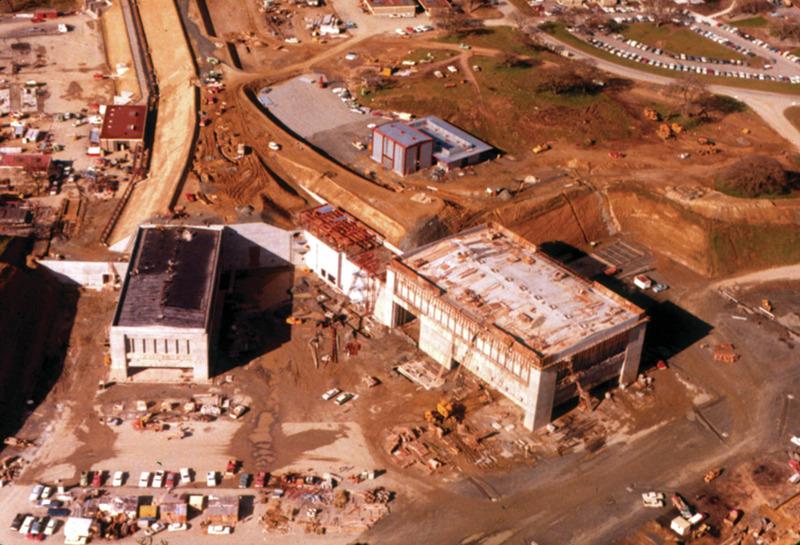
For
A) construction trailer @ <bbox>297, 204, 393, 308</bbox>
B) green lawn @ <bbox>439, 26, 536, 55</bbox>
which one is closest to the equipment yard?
construction trailer @ <bbox>297, 204, 393, 308</bbox>

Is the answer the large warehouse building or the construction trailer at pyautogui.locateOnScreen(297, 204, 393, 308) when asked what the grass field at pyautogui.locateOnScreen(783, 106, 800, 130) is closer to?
the construction trailer at pyautogui.locateOnScreen(297, 204, 393, 308)

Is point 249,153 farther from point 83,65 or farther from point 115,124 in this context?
point 83,65

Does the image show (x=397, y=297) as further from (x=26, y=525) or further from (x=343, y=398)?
(x=26, y=525)

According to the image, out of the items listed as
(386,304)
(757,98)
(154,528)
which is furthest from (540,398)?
(757,98)

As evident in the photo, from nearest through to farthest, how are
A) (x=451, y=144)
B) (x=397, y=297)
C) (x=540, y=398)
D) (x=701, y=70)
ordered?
(x=540, y=398)
(x=397, y=297)
(x=451, y=144)
(x=701, y=70)

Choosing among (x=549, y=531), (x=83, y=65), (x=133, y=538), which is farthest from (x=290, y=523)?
(x=83, y=65)

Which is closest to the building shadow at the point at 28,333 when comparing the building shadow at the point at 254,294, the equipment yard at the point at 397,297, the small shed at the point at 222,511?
the equipment yard at the point at 397,297

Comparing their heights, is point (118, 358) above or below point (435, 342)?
below

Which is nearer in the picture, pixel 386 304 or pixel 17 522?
pixel 17 522
